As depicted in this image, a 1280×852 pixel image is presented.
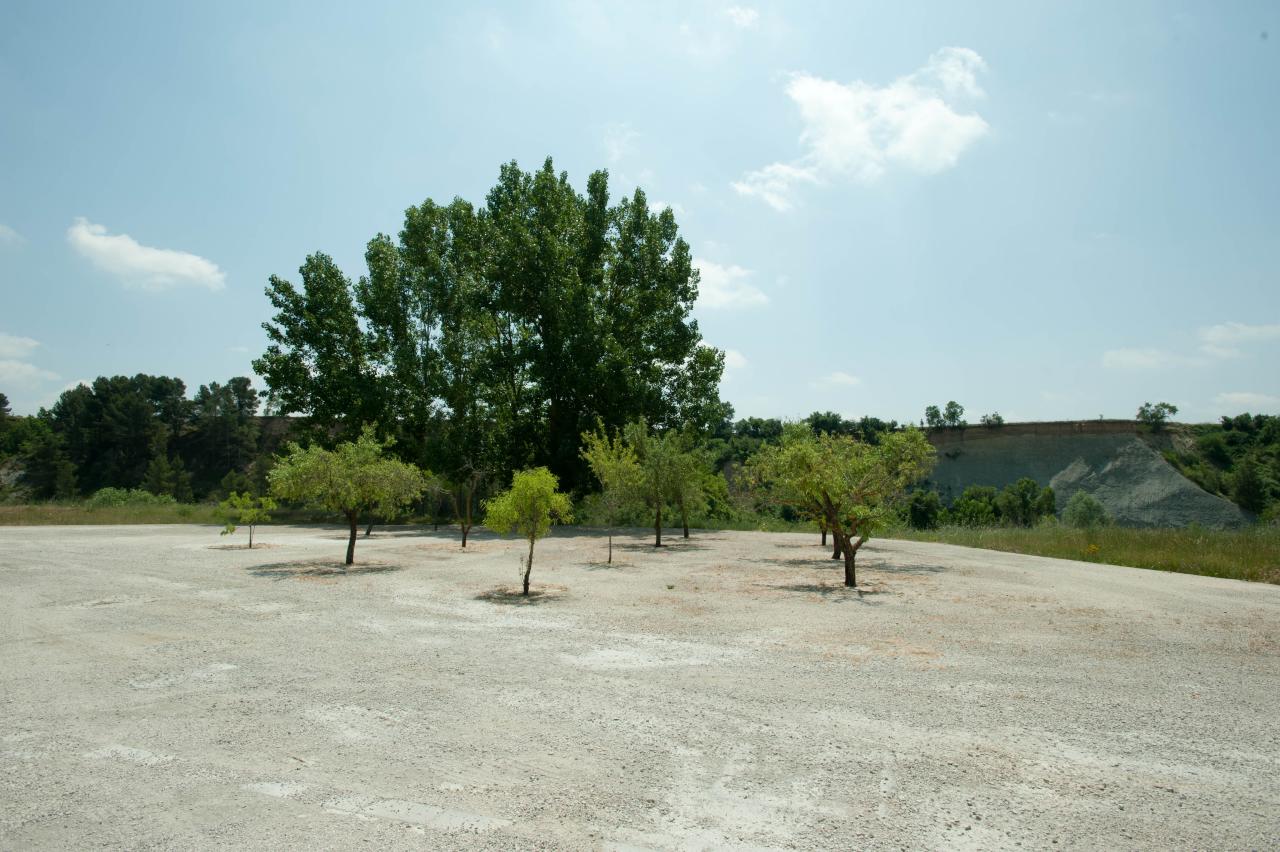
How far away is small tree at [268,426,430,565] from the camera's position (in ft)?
59.6

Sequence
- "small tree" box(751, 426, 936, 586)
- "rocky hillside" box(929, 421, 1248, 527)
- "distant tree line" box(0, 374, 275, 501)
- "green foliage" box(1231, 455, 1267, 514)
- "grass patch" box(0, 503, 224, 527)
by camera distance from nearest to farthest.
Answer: "small tree" box(751, 426, 936, 586) → "grass patch" box(0, 503, 224, 527) → "green foliage" box(1231, 455, 1267, 514) → "rocky hillside" box(929, 421, 1248, 527) → "distant tree line" box(0, 374, 275, 501)

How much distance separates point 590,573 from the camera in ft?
61.0

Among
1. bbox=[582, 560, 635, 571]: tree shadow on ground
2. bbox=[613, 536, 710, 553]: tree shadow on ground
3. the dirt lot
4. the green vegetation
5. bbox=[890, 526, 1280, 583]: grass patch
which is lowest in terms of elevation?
the dirt lot

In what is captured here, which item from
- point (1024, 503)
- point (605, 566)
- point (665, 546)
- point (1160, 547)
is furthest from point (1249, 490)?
point (605, 566)

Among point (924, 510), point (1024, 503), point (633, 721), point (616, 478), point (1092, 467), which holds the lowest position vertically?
point (633, 721)

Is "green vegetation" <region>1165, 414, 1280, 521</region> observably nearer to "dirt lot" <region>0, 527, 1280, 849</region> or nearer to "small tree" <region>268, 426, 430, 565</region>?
"dirt lot" <region>0, 527, 1280, 849</region>

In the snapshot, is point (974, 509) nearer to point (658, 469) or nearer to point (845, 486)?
point (658, 469)

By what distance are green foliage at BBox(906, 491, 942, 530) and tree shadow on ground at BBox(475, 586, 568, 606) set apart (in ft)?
155

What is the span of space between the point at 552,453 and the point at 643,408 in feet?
19.0

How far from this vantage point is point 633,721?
686 cm

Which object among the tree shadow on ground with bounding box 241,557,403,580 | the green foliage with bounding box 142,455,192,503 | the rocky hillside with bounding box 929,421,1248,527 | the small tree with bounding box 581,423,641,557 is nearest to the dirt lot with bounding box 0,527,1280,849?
the tree shadow on ground with bounding box 241,557,403,580

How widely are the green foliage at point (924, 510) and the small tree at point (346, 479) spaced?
46.6 metres

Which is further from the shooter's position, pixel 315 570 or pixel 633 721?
pixel 315 570

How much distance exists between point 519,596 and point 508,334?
27.7 metres
